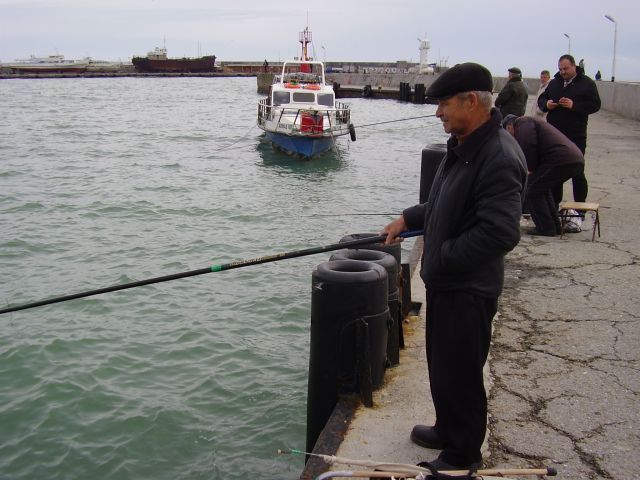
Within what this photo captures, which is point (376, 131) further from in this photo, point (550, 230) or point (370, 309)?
point (370, 309)

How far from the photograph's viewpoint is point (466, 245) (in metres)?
2.87

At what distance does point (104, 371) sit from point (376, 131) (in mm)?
29692

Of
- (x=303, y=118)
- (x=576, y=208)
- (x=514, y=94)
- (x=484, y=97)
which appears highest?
(x=514, y=94)

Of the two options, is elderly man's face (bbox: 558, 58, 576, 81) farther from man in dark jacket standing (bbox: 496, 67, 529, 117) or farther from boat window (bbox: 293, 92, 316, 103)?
boat window (bbox: 293, 92, 316, 103)

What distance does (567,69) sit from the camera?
8109 mm

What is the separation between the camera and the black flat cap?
2.89 metres

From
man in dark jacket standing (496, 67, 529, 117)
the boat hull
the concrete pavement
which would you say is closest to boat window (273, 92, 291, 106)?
the boat hull

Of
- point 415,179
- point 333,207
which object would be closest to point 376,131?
point 415,179

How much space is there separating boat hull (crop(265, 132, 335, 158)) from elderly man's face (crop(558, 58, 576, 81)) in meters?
16.8

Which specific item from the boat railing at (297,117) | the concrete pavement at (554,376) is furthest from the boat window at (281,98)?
the concrete pavement at (554,376)

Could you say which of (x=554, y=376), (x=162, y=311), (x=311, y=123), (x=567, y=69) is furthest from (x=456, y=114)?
(x=311, y=123)

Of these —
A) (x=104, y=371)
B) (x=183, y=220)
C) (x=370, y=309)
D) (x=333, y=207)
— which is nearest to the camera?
(x=370, y=309)

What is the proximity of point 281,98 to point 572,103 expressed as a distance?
20.6 m

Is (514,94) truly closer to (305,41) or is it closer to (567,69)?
(567,69)
